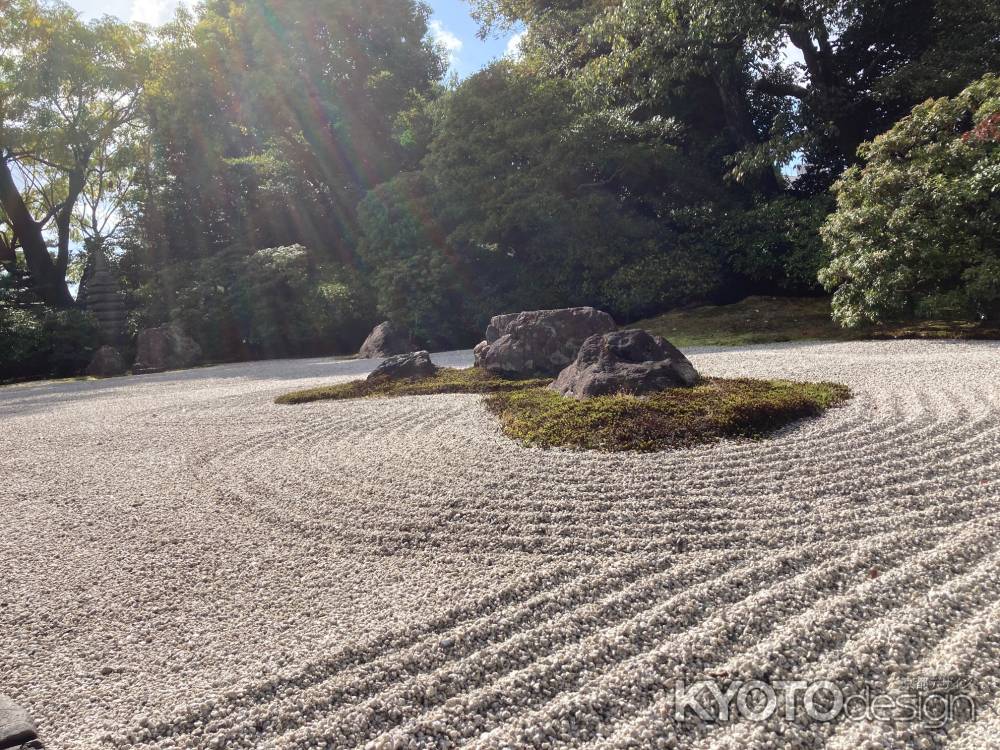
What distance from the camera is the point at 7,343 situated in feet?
45.8

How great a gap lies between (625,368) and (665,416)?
3.54 feet

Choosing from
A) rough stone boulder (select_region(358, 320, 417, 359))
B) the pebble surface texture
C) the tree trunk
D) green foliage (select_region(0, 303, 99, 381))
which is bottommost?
the pebble surface texture

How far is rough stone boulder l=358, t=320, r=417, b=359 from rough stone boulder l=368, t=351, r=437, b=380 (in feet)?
15.2

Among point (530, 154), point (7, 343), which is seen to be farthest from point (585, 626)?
point (7, 343)

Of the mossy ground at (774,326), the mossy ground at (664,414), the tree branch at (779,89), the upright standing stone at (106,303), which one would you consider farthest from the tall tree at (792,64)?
the upright standing stone at (106,303)

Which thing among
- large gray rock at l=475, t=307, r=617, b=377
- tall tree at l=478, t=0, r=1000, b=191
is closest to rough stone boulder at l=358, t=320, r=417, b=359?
large gray rock at l=475, t=307, r=617, b=377

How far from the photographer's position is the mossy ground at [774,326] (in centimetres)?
869

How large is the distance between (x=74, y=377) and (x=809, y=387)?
14973 millimetres

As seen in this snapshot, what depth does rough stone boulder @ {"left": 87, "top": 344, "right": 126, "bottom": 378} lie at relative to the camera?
13.5m

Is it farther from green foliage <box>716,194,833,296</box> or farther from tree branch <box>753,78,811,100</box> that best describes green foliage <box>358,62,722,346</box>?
tree branch <box>753,78,811,100</box>

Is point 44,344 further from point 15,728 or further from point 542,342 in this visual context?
point 15,728

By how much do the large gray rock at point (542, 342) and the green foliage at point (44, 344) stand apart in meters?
12.2

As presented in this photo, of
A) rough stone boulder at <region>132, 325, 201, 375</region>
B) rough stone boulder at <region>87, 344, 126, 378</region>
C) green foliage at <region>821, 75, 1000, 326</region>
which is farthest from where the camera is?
rough stone boulder at <region>132, 325, 201, 375</region>

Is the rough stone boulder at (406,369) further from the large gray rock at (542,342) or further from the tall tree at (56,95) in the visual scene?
the tall tree at (56,95)
